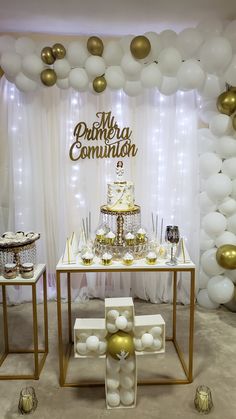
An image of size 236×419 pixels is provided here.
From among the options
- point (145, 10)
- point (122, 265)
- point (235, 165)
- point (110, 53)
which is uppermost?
point (145, 10)

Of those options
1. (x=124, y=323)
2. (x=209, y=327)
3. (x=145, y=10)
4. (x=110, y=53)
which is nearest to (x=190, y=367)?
(x=124, y=323)

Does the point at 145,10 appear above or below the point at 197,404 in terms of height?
above

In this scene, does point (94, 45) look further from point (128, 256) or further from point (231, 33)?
point (128, 256)

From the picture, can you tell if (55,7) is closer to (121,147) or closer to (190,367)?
(121,147)

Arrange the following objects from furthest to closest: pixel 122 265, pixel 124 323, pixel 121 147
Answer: pixel 121 147, pixel 122 265, pixel 124 323

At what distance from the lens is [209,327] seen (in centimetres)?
316

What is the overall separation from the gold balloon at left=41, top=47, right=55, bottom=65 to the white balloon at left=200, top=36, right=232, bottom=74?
3.75 feet

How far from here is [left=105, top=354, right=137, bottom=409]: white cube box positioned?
2.16 m

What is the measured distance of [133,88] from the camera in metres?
3.10

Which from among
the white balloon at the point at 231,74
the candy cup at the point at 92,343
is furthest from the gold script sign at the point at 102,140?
the candy cup at the point at 92,343

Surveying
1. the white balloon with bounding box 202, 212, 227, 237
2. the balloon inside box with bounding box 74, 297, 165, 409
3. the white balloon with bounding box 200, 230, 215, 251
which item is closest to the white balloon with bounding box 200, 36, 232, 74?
the white balloon with bounding box 202, 212, 227, 237

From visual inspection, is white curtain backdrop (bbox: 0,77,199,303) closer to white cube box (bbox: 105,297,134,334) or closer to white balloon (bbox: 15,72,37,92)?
white balloon (bbox: 15,72,37,92)

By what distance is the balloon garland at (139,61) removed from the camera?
2898 mm

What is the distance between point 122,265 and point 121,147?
1451 millimetres
